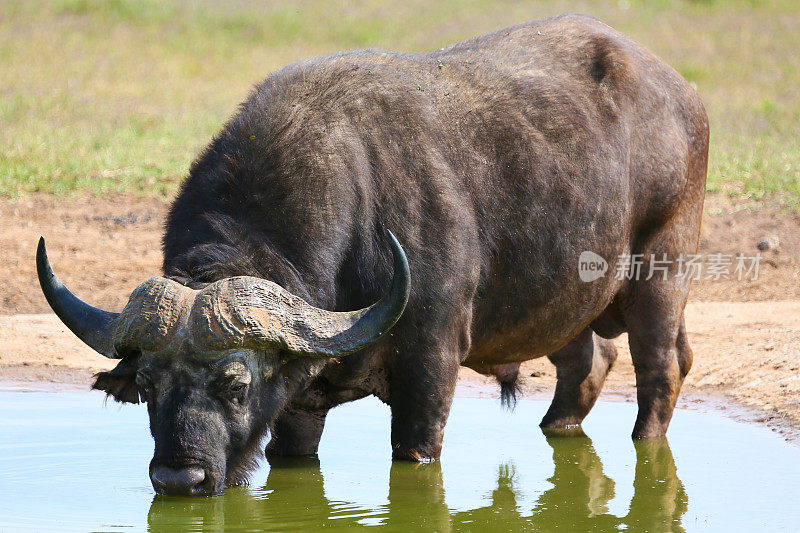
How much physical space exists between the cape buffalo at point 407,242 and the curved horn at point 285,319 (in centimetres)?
1

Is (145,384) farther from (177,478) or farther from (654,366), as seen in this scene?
(654,366)

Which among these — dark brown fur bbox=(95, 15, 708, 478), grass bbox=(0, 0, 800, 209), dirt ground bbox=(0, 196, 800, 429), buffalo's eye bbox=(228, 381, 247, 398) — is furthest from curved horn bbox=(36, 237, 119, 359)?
grass bbox=(0, 0, 800, 209)

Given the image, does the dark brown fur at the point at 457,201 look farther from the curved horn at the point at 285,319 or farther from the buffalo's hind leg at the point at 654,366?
the curved horn at the point at 285,319

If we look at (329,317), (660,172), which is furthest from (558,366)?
(329,317)

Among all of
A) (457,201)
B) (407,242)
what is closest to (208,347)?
(407,242)

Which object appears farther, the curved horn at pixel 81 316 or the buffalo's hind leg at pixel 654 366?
the buffalo's hind leg at pixel 654 366

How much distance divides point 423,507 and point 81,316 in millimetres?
1970

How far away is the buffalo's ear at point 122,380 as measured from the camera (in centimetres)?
539

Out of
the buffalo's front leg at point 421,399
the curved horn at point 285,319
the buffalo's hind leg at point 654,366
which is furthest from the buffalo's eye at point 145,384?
the buffalo's hind leg at point 654,366

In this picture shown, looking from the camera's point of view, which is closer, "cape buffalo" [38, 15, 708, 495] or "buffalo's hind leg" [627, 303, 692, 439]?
"cape buffalo" [38, 15, 708, 495]

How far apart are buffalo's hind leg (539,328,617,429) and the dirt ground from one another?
40.0 inches

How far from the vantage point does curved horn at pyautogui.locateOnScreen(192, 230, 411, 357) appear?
516 cm

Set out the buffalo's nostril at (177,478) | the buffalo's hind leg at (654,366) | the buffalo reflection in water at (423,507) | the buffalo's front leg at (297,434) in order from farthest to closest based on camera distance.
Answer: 1. the buffalo's hind leg at (654,366)
2. the buffalo's front leg at (297,434)
3. the buffalo reflection in water at (423,507)
4. the buffalo's nostril at (177,478)

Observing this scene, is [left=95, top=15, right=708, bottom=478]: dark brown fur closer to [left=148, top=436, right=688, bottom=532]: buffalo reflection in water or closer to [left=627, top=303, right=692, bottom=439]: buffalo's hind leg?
[left=627, top=303, right=692, bottom=439]: buffalo's hind leg
